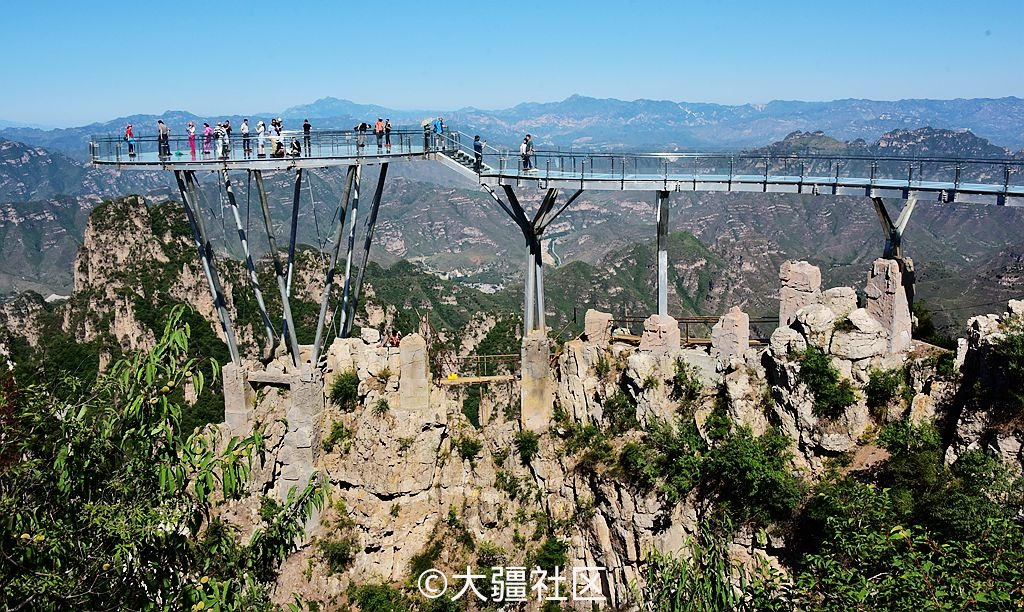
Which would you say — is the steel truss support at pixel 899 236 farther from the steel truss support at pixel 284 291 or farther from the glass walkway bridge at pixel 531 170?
the steel truss support at pixel 284 291

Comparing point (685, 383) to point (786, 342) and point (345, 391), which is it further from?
point (345, 391)

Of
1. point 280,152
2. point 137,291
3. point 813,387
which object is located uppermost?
point 280,152

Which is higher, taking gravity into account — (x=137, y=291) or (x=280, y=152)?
(x=280, y=152)

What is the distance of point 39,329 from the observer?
102500mm

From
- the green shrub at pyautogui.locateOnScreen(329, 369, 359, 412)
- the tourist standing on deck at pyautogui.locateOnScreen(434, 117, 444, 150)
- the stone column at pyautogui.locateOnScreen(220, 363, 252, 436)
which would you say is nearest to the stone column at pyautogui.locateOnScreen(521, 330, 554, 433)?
the green shrub at pyautogui.locateOnScreen(329, 369, 359, 412)

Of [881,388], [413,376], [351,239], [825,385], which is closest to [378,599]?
[413,376]

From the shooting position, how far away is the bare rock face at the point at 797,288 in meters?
27.2

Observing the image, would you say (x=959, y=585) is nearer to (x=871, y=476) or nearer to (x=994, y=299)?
(x=871, y=476)

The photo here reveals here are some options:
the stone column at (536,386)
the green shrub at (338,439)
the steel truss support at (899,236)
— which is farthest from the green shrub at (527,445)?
the steel truss support at (899,236)

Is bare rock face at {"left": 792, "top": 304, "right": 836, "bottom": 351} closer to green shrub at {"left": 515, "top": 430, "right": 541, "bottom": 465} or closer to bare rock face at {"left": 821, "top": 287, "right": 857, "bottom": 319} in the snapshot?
bare rock face at {"left": 821, "top": 287, "right": 857, "bottom": 319}

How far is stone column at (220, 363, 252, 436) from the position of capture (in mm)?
27562

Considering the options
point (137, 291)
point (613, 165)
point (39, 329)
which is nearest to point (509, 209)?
point (613, 165)

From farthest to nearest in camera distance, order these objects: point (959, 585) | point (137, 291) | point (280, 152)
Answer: point (137, 291) → point (280, 152) → point (959, 585)

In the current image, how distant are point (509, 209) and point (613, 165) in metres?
3.88
